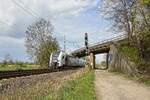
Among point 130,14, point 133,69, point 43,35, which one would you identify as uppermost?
point 43,35

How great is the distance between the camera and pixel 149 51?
43.2 metres

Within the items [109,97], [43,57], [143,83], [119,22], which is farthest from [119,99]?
[43,57]

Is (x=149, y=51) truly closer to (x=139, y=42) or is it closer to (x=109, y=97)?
(x=139, y=42)

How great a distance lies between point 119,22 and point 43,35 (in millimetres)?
55286

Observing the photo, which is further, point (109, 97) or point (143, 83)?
point (143, 83)

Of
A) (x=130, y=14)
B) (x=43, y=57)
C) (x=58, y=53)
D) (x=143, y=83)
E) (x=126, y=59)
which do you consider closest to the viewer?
(x=143, y=83)

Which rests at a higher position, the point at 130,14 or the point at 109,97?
the point at 130,14

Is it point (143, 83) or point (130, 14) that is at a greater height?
point (130, 14)

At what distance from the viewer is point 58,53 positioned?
76938 millimetres

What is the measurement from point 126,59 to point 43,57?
166 ft

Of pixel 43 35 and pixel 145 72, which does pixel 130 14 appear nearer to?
pixel 145 72

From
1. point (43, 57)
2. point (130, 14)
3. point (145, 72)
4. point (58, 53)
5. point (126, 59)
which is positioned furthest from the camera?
point (43, 57)

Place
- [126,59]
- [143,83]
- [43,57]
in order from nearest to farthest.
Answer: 1. [143,83]
2. [126,59]
3. [43,57]

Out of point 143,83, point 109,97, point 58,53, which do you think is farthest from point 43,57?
point 109,97
